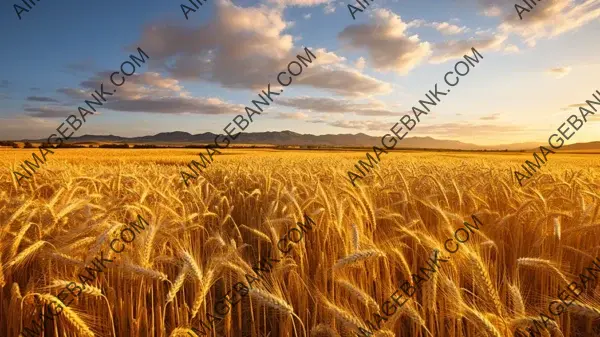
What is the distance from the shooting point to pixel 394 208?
3.68m

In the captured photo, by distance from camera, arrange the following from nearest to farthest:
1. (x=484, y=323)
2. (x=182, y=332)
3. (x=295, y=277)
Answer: (x=484, y=323) → (x=182, y=332) → (x=295, y=277)

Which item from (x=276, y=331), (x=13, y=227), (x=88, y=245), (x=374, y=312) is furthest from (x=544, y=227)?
(x=13, y=227)

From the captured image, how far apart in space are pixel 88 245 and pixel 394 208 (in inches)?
113

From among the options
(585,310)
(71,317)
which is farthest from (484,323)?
(71,317)

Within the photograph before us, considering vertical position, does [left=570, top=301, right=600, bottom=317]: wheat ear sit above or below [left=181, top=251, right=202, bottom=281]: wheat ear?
below

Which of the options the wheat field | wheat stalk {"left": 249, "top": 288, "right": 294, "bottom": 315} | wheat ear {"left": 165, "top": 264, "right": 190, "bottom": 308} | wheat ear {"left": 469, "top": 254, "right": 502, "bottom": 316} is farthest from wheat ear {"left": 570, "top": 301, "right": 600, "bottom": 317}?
wheat ear {"left": 165, "top": 264, "right": 190, "bottom": 308}

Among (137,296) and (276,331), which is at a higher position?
(137,296)

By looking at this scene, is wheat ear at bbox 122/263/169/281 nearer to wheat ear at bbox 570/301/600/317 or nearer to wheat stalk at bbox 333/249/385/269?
wheat stalk at bbox 333/249/385/269

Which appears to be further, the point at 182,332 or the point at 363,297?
the point at 363,297

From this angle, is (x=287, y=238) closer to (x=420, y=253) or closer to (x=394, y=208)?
(x=420, y=253)

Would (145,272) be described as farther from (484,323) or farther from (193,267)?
(484,323)

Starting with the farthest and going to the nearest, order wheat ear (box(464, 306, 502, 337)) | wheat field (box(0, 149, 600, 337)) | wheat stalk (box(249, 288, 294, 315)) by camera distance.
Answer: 1. wheat field (box(0, 149, 600, 337))
2. wheat stalk (box(249, 288, 294, 315))
3. wheat ear (box(464, 306, 502, 337))

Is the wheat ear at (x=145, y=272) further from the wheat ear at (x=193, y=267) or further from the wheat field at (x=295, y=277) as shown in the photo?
the wheat ear at (x=193, y=267)

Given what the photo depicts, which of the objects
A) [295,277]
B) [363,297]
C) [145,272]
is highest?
[145,272]
